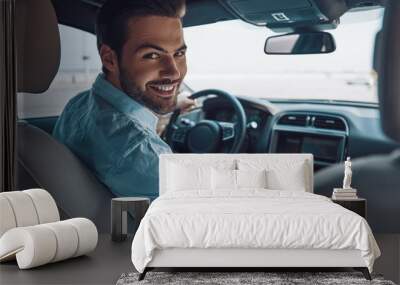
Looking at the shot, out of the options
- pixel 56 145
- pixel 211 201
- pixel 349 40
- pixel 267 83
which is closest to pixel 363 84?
pixel 349 40

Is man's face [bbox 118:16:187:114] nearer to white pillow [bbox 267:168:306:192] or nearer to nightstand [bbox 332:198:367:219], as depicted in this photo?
white pillow [bbox 267:168:306:192]

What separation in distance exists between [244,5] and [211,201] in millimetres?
3068

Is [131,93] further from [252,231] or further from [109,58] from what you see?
[252,231]

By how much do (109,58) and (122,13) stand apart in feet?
1.84

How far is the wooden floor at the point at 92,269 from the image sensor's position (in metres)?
5.35

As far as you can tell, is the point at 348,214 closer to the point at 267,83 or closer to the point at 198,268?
the point at 198,268

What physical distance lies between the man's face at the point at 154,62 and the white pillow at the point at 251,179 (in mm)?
1523

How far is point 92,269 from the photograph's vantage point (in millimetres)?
5785

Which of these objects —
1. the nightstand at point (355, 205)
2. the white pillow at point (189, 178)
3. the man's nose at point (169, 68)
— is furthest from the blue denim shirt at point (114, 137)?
the nightstand at point (355, 205)

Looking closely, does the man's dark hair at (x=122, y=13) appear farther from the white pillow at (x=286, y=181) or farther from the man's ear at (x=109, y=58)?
the white pillow at (x=286, y=181)

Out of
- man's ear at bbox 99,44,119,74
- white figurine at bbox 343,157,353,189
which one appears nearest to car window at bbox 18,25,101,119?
man's ear at bbox 99,44,119,74

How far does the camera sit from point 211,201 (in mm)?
5957

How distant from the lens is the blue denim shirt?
8.16 m

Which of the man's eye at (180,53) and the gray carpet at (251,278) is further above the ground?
the man's eye at (180,53)
